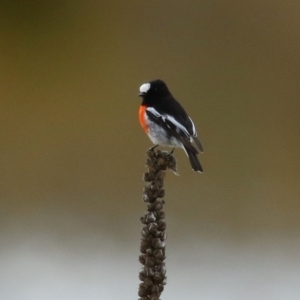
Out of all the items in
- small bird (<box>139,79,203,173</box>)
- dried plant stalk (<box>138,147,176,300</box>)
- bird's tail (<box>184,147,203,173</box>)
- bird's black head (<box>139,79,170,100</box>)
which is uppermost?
bird's black head (<box>139,79,170,100</box>)

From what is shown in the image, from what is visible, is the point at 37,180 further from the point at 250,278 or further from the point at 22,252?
the point at 250,278

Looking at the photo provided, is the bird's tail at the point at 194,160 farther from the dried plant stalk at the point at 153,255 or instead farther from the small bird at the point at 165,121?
the dried plant stalk at the point at 153,255

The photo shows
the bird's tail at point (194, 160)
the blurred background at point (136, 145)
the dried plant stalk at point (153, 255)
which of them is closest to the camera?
the dried plant stalk at point (153, 255)

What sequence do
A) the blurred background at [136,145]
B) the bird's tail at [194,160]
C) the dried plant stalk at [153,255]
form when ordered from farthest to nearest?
the blurred background at [136,145] < the bird's tail at [194,160] < the dried plant stalk at [153,255]

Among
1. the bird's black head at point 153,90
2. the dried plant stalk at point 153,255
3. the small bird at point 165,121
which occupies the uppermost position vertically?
the bird's black head at point 153,90

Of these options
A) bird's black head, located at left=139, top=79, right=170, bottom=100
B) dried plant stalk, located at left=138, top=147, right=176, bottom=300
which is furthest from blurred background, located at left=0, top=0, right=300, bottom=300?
dried plant stalk, located at left=138, top=147, right=176, bottom=300

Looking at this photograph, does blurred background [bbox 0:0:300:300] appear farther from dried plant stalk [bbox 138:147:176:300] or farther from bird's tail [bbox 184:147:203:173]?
dried plant stalk [bbox 138:147:176:300]

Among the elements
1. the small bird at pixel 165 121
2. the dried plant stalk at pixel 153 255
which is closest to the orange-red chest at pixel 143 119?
the small bird at pixel 165 121
